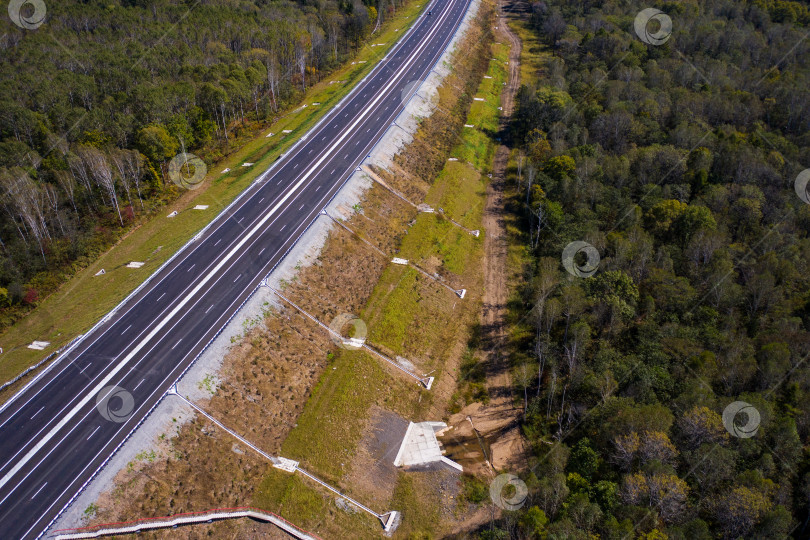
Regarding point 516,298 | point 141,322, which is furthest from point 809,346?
point 141,322

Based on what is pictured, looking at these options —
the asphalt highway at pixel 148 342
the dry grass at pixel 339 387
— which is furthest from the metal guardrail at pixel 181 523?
the asphalt highway at pixel 148 342

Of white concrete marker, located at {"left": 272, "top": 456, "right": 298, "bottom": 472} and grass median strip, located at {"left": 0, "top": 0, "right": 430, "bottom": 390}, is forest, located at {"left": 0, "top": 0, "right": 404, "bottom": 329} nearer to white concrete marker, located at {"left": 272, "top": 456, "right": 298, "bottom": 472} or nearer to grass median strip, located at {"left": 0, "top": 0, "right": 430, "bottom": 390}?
grass median strip, located at {"left": 0, "top": 0, "right": 430, "bottom": 390}

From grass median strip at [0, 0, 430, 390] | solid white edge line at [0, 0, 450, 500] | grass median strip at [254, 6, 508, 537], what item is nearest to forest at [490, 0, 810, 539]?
grass median strip at [254, 6, 508, 537]

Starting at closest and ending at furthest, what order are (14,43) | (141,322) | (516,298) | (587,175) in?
(141,322), (516,298), (587,175), (14,43)

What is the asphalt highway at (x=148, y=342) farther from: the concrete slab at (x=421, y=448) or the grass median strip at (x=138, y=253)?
the concrete slab at (x=421, y=448)

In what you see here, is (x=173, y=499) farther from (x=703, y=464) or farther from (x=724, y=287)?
(x=724, y=287)

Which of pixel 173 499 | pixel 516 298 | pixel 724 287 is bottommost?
pixel 516 298

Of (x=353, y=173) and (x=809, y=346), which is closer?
(x=809, y=346)
